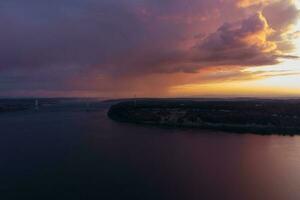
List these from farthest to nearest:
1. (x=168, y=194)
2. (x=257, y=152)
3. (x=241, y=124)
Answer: (x=241, y=124) → (x=257, y=152) → (x=168, y=194)

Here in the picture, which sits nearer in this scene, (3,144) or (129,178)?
(129,178)

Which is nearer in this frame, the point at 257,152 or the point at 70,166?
the point at 70,166

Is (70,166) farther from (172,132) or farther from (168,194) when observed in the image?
(172,132)

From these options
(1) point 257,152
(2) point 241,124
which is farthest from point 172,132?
(1) point 257,152


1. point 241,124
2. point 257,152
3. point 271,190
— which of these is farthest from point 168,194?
point 241,124

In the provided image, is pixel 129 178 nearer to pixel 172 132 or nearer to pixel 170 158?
pixel 170 158

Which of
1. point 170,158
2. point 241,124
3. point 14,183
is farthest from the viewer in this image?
point 241,124
